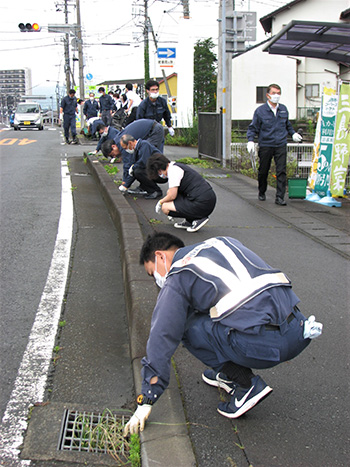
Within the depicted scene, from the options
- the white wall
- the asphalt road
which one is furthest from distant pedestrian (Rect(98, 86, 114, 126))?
the white wall

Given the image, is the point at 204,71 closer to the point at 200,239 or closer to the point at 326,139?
the point at 326,139

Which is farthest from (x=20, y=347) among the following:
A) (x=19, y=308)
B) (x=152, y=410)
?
(x=152, y=410)

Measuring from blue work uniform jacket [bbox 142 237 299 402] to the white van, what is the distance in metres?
33.2

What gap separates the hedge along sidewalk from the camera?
2271mm

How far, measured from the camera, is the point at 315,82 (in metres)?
32.9

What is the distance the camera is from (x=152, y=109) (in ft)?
32.8

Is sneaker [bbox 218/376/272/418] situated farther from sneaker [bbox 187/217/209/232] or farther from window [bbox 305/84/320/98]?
window [bbox 305/84/320/98]

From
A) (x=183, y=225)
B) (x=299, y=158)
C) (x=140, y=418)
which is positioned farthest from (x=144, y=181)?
(x=140, y=418)

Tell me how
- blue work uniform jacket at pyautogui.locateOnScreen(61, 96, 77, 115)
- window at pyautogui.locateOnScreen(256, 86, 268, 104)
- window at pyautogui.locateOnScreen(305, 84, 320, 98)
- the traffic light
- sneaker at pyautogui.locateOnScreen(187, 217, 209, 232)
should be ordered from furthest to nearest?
window at pyautogui.locateOnScreen(256, 86, 268, 104), window at pyautogui.locateOnScreen(305, 84, 320, 98), the traffic light, blue work uniform jacket at pyautogui.locateOnScreen(61, 96, 77, 115), sneaker at pyautogui.locateOnScreen(187, 217, 209, 232)

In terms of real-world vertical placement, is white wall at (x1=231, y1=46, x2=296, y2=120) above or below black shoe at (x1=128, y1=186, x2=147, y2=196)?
above

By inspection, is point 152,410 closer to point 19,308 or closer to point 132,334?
point 132,334

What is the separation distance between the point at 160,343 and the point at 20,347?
4.79 feet

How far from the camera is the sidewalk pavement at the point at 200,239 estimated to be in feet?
7.57

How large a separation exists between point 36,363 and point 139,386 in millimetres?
770
